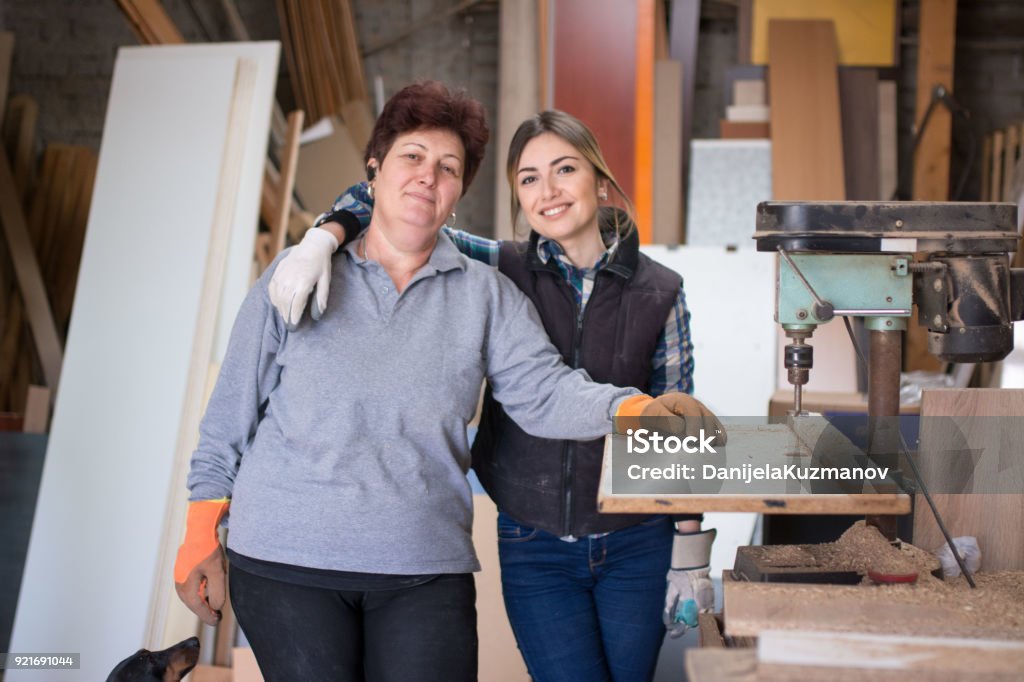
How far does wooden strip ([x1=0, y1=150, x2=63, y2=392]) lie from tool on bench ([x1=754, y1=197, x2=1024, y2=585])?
13.0ft

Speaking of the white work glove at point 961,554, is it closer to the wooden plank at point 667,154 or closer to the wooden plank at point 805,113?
the wooden plank at point 667,154

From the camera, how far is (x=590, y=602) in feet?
5.72

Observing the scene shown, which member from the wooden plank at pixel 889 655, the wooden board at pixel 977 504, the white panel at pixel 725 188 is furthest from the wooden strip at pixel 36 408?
the wooden plank at pixel 889 655

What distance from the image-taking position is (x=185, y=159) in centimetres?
313

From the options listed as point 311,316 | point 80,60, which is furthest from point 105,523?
point 80,60

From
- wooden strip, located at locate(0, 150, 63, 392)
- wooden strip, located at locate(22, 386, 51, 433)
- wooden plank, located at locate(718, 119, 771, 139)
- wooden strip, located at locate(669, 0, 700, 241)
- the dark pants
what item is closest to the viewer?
the dark pants

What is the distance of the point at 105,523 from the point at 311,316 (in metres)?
1.64

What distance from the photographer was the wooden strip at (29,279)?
14.7ft

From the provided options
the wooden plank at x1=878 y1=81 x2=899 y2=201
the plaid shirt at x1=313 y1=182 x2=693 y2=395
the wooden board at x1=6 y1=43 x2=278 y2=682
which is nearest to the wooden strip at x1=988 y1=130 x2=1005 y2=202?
the wooden plank at x1=878 y1=81 x2=899 y2=201

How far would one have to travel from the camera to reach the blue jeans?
5.63 ft

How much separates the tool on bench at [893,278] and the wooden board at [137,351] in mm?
2035

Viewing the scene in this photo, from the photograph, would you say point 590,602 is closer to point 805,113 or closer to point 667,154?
point 667,154

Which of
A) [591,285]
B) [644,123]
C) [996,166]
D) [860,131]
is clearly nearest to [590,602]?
[591,285]

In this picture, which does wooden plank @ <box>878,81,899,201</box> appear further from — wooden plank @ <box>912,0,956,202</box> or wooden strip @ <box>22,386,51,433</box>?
wooden strip @ <box>22,386,51,433</box>
